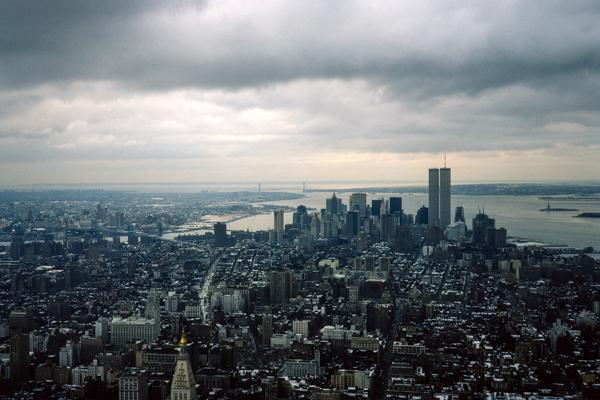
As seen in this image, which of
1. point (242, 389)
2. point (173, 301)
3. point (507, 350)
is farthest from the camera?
point (173, 301)

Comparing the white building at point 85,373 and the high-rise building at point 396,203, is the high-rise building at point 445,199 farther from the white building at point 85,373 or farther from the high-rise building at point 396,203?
the white building at point 85,373

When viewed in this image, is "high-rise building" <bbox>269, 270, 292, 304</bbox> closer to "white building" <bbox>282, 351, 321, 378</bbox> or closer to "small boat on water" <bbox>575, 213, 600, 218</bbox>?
"white building" <bbox>282, 351, 321, 378</bbox>

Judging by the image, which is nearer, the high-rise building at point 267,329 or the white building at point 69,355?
the white building at point 69,355

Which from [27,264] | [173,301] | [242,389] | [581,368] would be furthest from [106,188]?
[581,368]

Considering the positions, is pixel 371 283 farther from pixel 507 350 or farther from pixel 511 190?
pixel 511 190

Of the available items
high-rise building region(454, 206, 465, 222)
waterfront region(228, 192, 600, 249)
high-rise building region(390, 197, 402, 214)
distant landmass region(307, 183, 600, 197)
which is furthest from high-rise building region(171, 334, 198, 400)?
high-rise building region(390, 197, 402, 214)

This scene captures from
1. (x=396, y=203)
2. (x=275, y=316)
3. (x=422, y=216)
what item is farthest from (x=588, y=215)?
(x=275, y=316)

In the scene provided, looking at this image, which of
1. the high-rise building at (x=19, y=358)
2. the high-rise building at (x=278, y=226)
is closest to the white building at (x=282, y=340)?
the high-rise building at (x=19, y=358)
